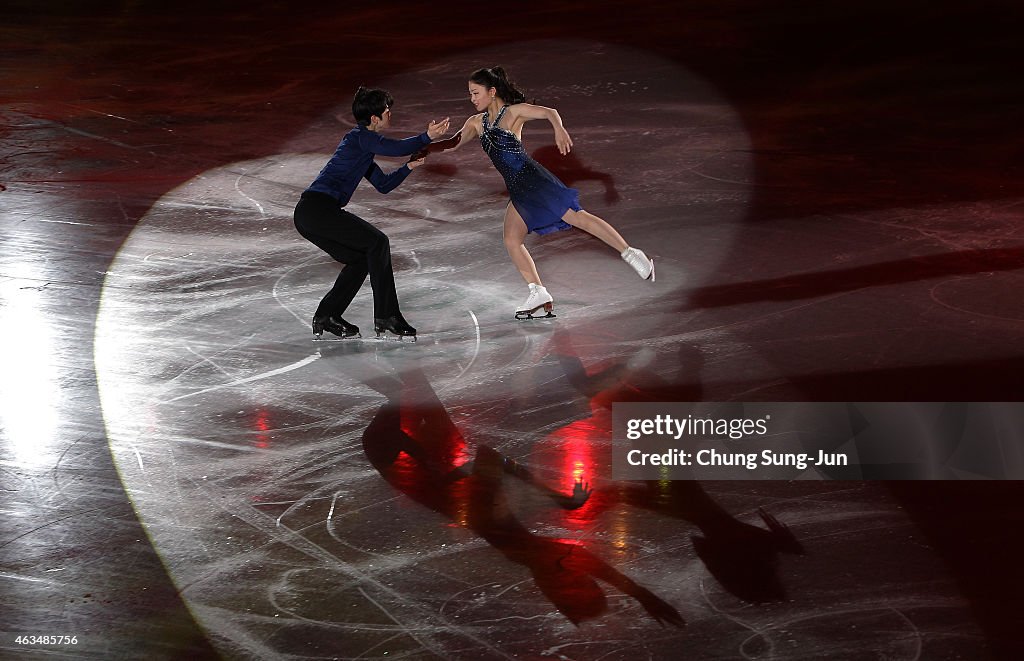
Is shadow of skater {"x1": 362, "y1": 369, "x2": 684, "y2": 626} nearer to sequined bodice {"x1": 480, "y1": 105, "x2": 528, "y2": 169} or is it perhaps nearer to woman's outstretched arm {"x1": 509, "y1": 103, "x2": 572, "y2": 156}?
sequined bodice {"x1": 480, "y1": 105, "x2": 528, "y2": 169}

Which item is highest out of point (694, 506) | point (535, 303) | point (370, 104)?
point (370, 104)

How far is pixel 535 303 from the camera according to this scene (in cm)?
868

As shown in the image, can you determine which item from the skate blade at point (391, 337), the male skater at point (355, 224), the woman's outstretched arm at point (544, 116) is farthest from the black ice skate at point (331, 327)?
the woman's outstretched arm at point (544, 116)

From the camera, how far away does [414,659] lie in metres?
4.66

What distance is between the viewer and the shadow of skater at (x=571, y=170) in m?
11.9

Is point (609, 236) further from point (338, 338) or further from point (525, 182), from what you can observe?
point (338, 338)

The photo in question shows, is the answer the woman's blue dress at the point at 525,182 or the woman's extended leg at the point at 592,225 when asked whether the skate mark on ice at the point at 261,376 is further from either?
the woman's extended leg at the point at 592,225

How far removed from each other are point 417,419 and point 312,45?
1364 centimetres

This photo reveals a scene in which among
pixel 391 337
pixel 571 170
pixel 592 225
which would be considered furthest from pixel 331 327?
pixel 571 170

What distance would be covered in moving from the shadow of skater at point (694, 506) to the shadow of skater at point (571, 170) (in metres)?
4.18

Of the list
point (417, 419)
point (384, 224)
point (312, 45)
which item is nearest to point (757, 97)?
point (384, 224)

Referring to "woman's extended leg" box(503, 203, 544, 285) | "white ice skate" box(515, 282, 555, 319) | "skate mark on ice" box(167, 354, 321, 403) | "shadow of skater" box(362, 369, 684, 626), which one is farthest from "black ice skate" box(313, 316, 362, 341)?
"woman's extended leg" box(503, 203, 544, 285)

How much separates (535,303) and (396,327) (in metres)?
1.05

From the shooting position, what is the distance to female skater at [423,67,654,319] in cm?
841
